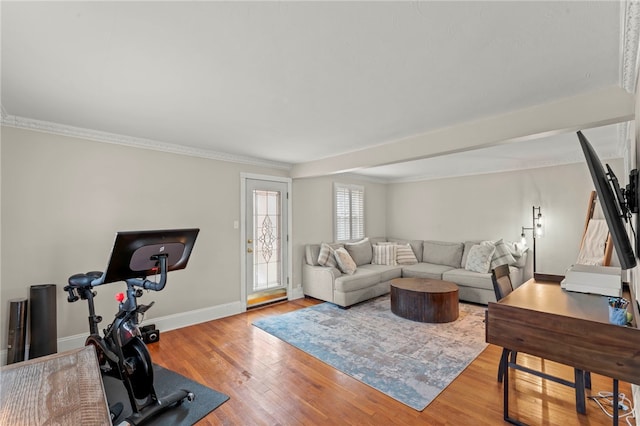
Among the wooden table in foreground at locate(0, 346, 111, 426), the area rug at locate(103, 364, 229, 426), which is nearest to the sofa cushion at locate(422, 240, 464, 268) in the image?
the area rug at locate(103, 364, 229, 426)

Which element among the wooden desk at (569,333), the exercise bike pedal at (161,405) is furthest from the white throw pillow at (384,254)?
the exercise bike pedal at (161,405)

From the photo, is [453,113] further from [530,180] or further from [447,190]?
[447,190]

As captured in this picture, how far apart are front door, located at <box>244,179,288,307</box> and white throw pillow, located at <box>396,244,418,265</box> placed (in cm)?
236

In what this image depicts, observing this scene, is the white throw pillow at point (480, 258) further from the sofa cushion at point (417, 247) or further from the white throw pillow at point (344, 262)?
the white throw pillow at point (344, 262)

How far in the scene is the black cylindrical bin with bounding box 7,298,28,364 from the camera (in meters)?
2.50

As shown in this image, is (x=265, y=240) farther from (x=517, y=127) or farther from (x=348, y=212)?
(x=517, y=127)

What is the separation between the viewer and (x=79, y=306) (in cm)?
302

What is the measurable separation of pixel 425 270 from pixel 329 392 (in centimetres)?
340

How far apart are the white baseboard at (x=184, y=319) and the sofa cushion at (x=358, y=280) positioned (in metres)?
1.51

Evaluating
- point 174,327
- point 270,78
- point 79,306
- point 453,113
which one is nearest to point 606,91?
point 453,113

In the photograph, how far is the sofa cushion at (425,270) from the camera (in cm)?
497

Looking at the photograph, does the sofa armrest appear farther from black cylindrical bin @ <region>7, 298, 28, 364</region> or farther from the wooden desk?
black cylindrical bin @ <region>7, 298, 28, 364</region>

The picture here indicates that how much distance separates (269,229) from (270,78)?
3048 mm

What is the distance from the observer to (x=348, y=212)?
602 centimetres
